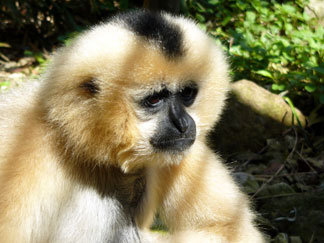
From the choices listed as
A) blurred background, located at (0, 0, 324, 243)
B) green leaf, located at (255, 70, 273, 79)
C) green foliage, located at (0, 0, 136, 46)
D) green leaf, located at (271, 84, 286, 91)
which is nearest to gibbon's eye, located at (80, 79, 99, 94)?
blurred background, located at (0, 0, 324, 243)

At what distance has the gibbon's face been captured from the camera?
2779 mm

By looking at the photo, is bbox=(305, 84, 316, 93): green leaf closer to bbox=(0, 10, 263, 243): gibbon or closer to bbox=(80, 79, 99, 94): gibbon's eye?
bbox=(0, 10, 263, 243): gibbon

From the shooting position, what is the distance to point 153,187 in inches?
131

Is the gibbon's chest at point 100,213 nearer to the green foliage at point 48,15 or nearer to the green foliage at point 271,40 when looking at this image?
the green foliage at point 271,40

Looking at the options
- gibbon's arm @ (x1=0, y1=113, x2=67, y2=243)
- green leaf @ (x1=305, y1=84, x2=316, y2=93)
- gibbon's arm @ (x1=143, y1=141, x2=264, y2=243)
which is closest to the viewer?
gibbon's arm @ (x1=0, y1=113, x2=67, y2=243)

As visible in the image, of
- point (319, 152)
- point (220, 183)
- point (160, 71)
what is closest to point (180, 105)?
point (160, 71)

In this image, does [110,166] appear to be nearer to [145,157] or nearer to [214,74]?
[145,157]

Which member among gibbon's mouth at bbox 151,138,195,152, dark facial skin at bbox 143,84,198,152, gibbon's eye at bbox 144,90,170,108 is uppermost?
gibbon's eye at bbox 144,90,170,108

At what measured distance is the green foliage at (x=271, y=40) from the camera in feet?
19.1

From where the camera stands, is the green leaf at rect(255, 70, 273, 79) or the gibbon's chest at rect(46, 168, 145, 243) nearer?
the gibbon's chest at rect(46, 168, 145, 243)

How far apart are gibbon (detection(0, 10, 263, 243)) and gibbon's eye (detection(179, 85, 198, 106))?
0.03 ft

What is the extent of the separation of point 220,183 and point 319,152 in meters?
2.30

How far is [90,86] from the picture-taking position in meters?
2.79

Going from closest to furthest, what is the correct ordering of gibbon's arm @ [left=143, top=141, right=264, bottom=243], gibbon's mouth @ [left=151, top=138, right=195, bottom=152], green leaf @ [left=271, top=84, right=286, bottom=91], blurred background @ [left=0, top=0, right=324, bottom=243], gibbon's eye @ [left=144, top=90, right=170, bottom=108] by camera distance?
gibbon's eye @ [left=144, top=90, right=170, bottom=108], gibbon's mouth @ [left=151, top=138, right=195, bottom=152], gibbon's arm @ [left=143, top=141, right=264, bottom=243], blurred background @ [left=0, top=0, right=324, bottom=243], green leaf @ [left=271, top=84, right=286, bottom=91]
